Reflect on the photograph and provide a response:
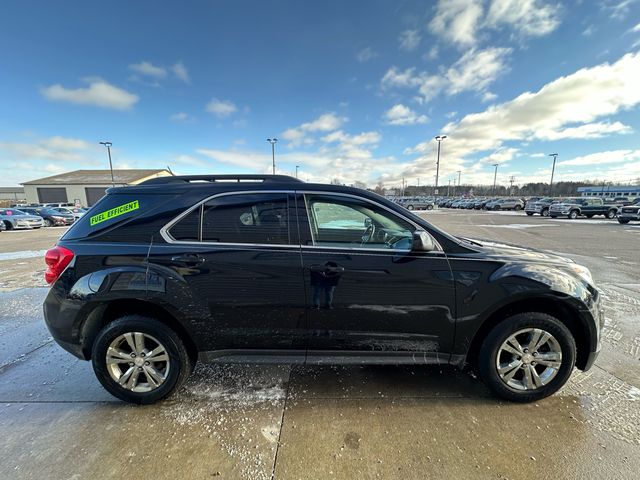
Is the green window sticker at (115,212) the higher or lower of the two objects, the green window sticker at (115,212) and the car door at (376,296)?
the higher

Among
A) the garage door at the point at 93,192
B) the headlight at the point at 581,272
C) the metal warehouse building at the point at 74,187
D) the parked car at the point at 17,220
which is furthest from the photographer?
the metal warehouse building at the point at 74,187

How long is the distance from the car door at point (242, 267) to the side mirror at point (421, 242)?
0.93 metres

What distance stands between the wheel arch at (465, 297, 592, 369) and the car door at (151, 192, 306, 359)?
1.57 meters

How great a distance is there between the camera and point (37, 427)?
7.55 ft

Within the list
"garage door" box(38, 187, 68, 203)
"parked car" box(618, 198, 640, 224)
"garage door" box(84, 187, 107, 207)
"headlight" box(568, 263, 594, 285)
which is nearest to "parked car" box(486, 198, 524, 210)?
"parked car" box(618, 198, 640, 224)

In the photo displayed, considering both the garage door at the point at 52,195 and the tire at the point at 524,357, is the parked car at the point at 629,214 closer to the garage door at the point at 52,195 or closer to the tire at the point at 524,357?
the tire at the point at 524,357

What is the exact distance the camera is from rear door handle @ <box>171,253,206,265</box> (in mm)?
2420

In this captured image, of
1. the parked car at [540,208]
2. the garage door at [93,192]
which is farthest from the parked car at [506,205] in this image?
the garage door at [93,192]

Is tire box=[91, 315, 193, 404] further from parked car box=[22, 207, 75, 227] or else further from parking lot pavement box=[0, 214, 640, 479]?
parked car box=[22, 207, 75, 227]

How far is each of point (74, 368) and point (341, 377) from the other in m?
2.75

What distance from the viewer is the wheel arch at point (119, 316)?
99.8 inches

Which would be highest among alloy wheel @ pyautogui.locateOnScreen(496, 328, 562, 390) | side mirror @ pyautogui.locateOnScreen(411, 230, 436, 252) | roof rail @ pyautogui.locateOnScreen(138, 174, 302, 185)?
roof rail @ pyautogui.locateOnScreen(138, 174, 302, 185)

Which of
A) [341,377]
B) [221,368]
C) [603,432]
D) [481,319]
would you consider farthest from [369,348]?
[603,432]

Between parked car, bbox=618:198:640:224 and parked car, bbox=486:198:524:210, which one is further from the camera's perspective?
parked car, bbox=486:198:524:210
